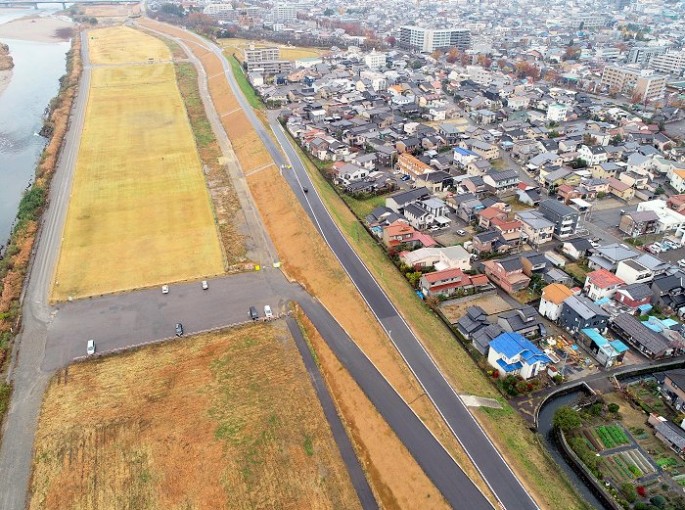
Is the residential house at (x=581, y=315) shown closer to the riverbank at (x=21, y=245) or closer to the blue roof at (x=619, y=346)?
the blue roof at (x=619, y=346)

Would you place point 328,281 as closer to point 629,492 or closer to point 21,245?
point 629,492

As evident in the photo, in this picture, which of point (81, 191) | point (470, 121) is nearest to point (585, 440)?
point (81, 191)

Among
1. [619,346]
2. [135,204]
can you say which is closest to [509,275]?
[619,346]

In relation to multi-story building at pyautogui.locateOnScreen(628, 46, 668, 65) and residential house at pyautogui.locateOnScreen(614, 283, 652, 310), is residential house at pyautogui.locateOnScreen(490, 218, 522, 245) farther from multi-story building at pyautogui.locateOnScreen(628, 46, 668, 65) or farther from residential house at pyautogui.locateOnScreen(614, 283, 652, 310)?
multi-story building at pyautogui.locateOnScreen(628, 46, 668, 65)

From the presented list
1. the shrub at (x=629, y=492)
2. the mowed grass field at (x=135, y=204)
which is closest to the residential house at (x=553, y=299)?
the shrub at (x=629, y=492)

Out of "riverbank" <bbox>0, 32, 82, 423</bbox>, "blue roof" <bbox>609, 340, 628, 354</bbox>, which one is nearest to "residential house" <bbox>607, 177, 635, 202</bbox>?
→ "blue roof" <bbox>609, 340, 628, 354</bbox>
